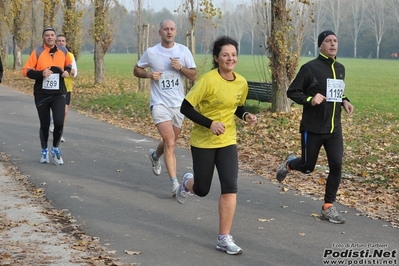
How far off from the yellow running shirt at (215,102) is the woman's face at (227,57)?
0.14m

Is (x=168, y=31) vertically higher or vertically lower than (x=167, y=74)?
higher

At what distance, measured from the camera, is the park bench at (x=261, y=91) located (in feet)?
59.8

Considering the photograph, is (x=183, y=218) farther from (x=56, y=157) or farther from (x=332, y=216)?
(x=56, y=157)

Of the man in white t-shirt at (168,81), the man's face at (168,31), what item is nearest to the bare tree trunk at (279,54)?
the man in white t-shirt at (168,81)

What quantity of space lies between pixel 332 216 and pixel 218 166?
5.49ft

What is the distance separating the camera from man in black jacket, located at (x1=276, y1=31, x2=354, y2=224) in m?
7.67

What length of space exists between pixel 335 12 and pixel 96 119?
100660mm

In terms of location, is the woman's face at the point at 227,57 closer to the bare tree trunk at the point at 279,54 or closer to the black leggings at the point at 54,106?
the black leggings at the point at 54,106

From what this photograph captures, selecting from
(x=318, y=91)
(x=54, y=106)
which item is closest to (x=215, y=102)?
(x=318, y=91)

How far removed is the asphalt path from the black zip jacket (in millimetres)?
1043

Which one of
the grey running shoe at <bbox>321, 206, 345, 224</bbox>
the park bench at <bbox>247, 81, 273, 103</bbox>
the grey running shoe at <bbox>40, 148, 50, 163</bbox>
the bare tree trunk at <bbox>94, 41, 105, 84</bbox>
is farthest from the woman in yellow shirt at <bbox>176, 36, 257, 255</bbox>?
Answer: the bare tree trunk at <bbox>94, 41, 105, 84</bbox>

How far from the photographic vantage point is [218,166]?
664 centimetres

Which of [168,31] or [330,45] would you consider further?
[168,31]

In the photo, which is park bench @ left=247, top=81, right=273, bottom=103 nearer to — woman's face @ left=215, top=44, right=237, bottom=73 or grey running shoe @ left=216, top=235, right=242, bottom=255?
woman's face @ left=215, top=44, right=237, bottom=73
